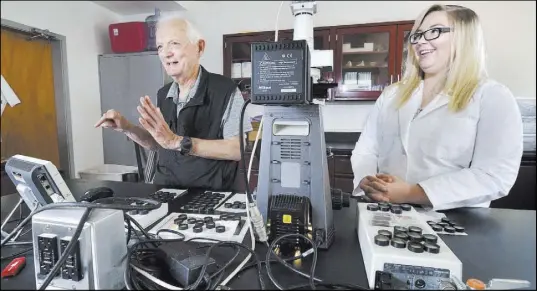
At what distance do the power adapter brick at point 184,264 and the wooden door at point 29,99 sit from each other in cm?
39

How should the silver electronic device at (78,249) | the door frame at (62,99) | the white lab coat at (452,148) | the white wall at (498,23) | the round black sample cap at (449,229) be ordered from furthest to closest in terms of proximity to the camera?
the white wall at (498,23)
the door frame at (62,99)
the white lab coat at (452,148)
the round black sample cap at (449,229)
the silver electronic device at (78,249)

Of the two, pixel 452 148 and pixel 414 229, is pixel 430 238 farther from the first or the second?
pixel 452 148

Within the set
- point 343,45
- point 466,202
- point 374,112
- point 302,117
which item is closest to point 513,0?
point 343,45

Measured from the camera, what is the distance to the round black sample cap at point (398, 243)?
0.32 meters

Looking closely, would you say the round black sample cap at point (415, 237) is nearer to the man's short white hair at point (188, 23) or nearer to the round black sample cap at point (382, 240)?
the round black sample cap at point (382, 240)

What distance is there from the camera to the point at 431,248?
31cm

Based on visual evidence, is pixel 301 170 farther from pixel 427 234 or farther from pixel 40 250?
pixel 40 250

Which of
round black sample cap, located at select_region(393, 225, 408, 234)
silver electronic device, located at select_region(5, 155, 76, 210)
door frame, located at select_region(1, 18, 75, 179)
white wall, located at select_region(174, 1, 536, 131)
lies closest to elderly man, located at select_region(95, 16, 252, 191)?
door frame, located at select_region(1, 18, 75, 179)

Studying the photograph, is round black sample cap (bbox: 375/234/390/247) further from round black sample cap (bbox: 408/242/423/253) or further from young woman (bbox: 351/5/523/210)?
young woman (bbox: 351/5/523/210)

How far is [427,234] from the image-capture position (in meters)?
0.34

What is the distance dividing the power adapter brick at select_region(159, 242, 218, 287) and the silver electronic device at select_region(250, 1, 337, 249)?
0.36 feet

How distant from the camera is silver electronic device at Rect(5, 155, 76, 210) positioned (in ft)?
1.21

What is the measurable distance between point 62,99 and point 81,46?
152mm

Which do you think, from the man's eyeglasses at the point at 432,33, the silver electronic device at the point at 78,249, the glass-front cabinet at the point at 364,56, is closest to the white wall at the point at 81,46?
the silver electronic device at the point at 78,249
